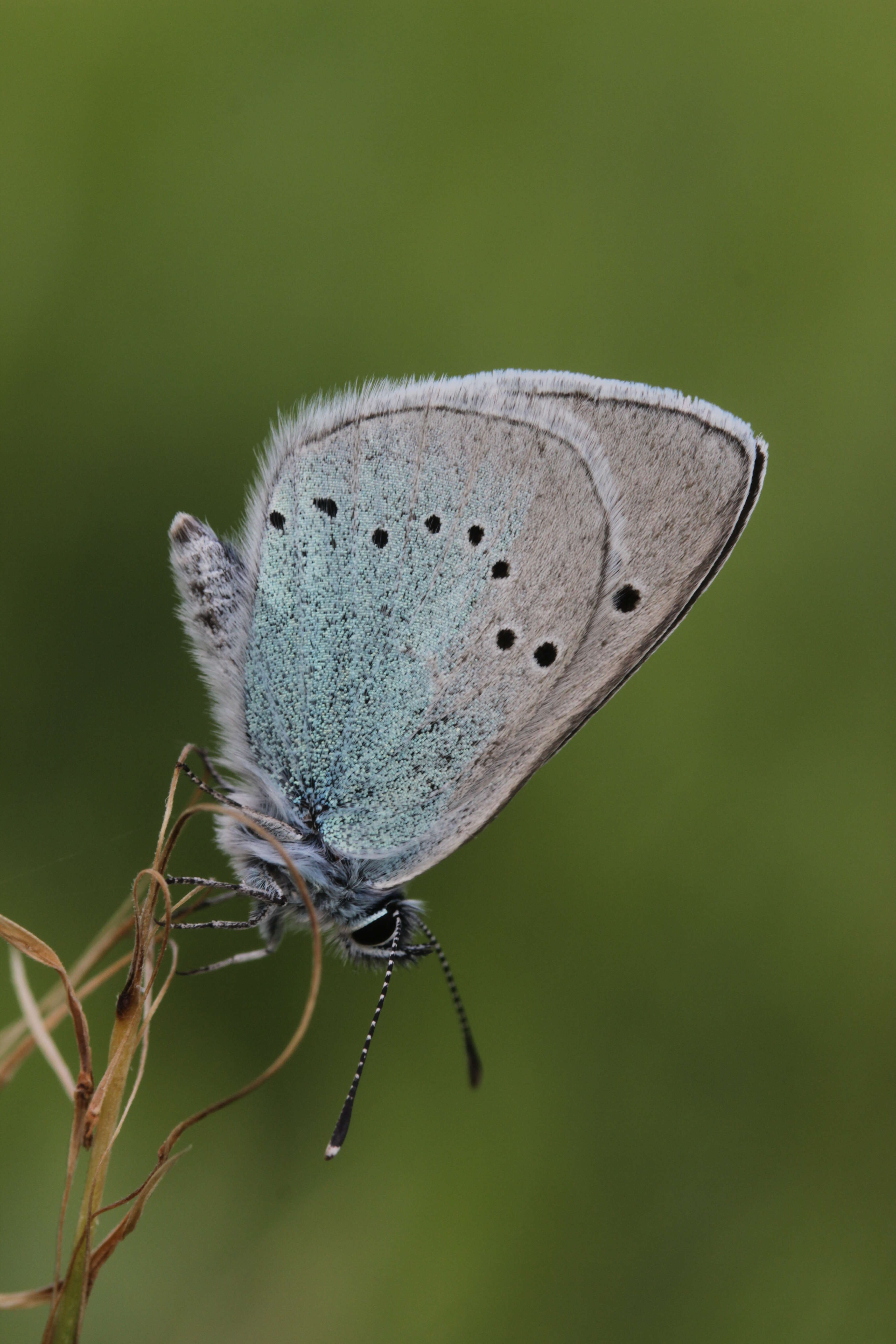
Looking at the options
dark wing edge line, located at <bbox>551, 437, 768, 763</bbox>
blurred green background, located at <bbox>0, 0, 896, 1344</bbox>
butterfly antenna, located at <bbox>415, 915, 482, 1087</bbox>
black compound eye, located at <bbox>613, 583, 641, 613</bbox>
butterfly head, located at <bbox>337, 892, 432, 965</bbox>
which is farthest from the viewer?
blurred green background, located at <bbox>0, 0, 896, 1344</bbox>

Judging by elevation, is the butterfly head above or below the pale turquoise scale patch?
below

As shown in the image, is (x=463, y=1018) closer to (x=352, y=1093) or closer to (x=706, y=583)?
(x=352, y=1093)

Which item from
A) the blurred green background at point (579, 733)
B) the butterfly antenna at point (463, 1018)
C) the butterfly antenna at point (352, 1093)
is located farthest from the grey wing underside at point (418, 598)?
the blurred green background at point (579, 733)

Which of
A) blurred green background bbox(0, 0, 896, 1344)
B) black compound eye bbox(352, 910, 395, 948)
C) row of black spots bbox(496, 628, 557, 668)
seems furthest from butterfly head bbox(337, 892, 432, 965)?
blurred green background bbox(0, 0, 896, 1344)

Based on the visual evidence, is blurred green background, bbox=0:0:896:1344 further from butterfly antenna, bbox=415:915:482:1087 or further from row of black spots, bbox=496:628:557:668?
row of black spots, bbox=496:628:557:668

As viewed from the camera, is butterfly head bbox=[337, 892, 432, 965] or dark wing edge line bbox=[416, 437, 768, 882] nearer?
dark wing edge line bbox=[416, 437, 768, 882]

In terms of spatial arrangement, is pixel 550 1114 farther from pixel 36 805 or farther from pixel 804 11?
pixel 804 11

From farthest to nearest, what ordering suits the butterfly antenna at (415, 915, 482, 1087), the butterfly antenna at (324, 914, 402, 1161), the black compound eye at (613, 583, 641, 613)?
the butterfly antenna at (415, 915, 482, 1087) → the black compound eye at (613, 583, 641, 613) → the butterfly antenna at (324, 914, 402, 1161)

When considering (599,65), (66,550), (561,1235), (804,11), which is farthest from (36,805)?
(804,11)
